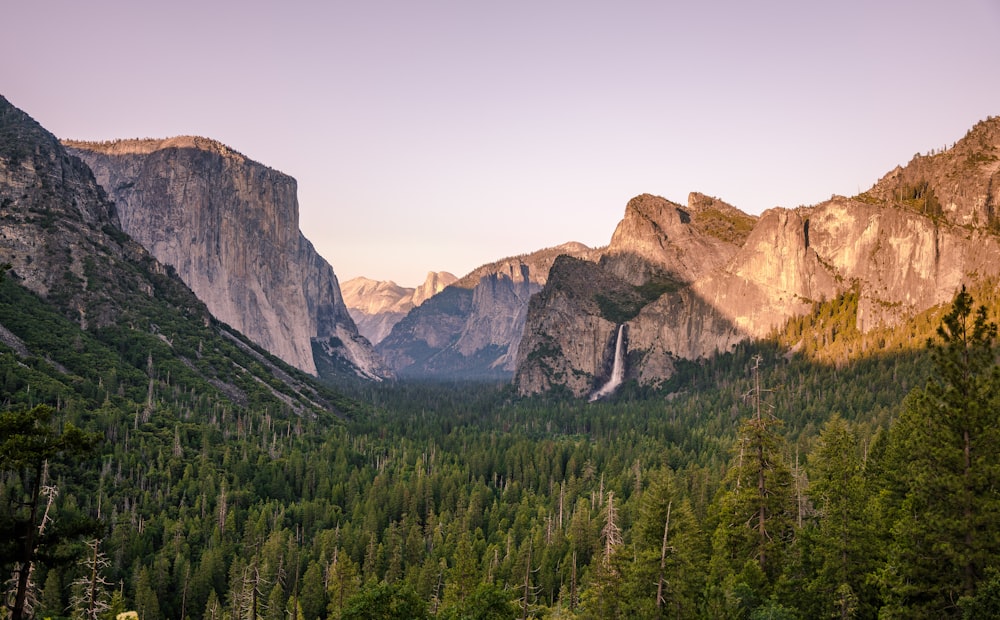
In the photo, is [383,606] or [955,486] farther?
[383,606]

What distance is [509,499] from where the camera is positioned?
10406cm

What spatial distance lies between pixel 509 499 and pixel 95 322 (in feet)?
348

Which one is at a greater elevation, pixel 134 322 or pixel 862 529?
pixel 134 322

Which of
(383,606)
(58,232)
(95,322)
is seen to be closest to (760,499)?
(383,606)

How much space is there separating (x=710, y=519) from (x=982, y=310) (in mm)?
29911

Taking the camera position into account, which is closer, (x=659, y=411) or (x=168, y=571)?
(x=168, y=571)

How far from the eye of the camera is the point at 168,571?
236 ft

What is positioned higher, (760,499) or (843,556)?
(760,499)

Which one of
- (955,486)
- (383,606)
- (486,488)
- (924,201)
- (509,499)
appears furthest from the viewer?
(924,201)

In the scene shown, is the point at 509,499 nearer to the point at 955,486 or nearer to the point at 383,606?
the point at 383,606

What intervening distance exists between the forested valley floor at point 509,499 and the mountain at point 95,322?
1234 mm

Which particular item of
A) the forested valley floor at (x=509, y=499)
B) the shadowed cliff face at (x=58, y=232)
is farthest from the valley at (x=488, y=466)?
the shadowed cliff face at (x=58, y=232)

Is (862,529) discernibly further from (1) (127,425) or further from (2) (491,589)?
(1) (127,425)

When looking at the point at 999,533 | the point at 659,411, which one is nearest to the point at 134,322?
the point at 659,411
